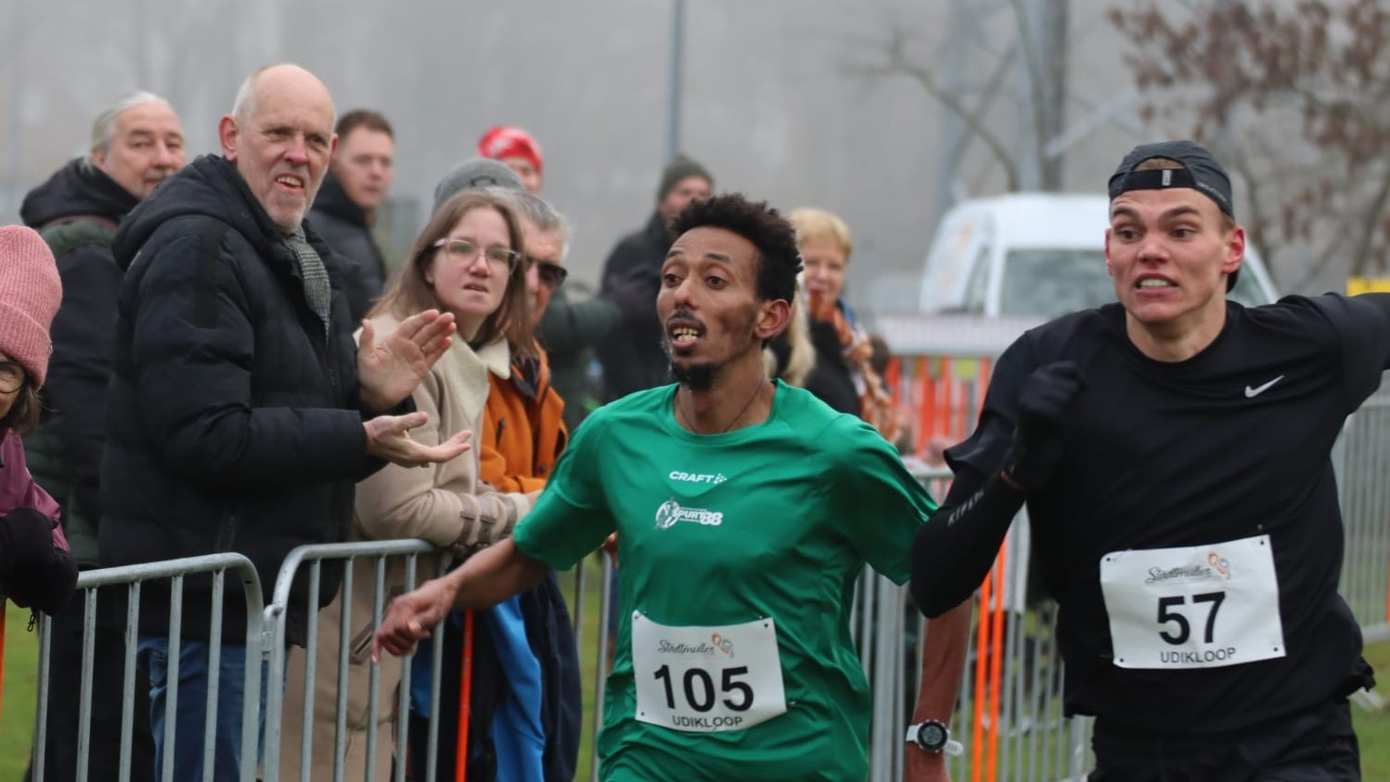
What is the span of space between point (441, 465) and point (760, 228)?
48.0 inches

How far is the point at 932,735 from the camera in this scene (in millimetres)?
4516

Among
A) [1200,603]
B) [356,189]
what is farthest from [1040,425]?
[356,189]

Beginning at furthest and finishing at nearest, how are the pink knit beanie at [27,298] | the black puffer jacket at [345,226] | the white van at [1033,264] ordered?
the white van at [1033,264] < the black puffer jacket at [345,226] < the pink knit beanie at [27,298]

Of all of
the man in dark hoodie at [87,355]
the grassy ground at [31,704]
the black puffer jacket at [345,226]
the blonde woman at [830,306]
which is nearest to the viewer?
the man in dark hoodie at [87,355]

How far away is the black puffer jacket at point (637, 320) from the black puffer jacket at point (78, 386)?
3369mm

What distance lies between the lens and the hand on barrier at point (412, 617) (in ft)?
15.8

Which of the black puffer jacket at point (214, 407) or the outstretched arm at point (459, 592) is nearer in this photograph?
Answer: the outstretched arm at point (459, 592)

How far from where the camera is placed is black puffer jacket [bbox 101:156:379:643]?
4973 millimetres

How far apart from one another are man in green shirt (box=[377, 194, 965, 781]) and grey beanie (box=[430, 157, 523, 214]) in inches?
84.6

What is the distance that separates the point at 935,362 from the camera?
13523mm

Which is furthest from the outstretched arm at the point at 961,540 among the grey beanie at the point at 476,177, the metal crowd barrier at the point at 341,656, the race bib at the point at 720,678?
the grey beanie at the point at 476,177

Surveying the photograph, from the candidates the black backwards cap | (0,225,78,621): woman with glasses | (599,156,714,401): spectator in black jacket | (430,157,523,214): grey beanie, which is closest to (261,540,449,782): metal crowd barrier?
(0,225,78,621): woman with glasses

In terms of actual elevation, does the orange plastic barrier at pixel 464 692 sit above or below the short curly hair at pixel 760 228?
below

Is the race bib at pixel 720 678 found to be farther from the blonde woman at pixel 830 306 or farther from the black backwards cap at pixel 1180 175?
the blonde woman at pixel 830 306
